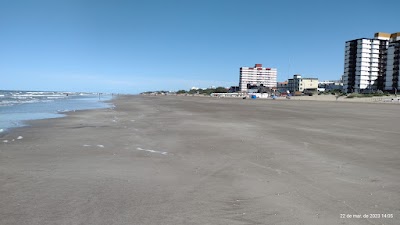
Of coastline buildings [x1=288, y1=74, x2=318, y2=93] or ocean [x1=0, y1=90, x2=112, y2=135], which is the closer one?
ocean [x1=0, y1=90, x2=112, y2=135]

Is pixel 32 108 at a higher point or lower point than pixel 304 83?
lower

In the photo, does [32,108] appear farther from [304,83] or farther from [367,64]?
[304,83]

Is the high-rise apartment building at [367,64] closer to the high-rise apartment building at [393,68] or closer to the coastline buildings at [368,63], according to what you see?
the coastline buildings at [368,63]

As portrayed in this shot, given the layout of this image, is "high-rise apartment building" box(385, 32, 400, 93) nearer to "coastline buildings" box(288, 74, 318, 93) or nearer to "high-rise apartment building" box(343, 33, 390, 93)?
"high-rise apartment building" box(343, 33, 390, 93)

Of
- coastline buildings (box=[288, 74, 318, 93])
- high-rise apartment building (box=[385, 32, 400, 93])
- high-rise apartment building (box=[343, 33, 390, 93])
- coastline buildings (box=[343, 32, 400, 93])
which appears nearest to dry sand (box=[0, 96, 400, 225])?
high-rise apartment building (box=[385, 32, 400, 93])

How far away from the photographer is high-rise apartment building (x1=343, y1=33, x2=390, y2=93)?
113m

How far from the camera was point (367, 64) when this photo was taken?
375 feet

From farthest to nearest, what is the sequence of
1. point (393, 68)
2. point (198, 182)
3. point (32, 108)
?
1. point (393, 68)
2. point (32, 108)
3. point (198, 182)

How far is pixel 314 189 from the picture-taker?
5.62 meters

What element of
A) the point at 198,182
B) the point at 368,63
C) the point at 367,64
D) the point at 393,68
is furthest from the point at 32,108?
the point at 368,63

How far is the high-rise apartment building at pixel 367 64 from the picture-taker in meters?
113

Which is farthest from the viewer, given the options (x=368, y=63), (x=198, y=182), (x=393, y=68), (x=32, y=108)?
(x=368, y=63)

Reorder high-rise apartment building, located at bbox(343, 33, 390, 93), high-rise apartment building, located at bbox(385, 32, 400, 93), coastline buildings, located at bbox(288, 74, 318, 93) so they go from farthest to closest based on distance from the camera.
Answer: coastline buildings, located at bbox(288, 74, 318, 93), high-rise apartment building, located at bbox(343, 33, 390, 93), high-rise apartment building, located at bbox(385, 32, 400, 93)

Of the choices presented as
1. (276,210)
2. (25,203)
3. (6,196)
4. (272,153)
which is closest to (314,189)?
(276,210)
